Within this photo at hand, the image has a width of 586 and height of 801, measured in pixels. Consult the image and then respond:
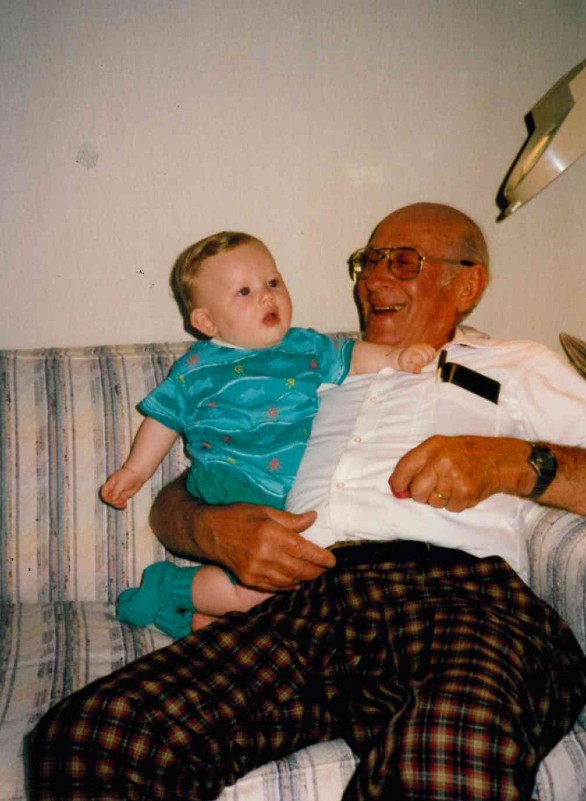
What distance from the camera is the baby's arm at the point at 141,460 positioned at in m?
1.58

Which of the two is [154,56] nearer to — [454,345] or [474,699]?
[454,345]

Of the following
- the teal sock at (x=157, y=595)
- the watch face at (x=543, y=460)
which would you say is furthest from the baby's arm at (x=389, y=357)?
the teal sock at (x=157, y=595)

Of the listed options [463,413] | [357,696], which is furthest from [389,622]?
[463,413]

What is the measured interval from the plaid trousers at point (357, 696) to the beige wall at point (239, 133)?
45.9 inches

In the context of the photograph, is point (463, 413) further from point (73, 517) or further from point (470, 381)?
point (73, 517)

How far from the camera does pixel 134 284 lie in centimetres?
201

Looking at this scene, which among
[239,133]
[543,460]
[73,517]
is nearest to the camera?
[543,460]

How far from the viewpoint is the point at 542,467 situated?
52.9 inches

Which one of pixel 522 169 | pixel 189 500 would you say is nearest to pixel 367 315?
pixel 522 169

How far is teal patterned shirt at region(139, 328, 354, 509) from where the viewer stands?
1.49 metres

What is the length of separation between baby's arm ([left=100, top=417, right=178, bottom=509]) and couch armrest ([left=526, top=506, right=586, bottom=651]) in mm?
954

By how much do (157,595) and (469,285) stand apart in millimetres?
1237

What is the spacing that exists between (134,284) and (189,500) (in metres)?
0.80

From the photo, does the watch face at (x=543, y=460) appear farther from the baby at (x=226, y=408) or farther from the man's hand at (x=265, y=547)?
the man's hand at (x=265, y=547)
